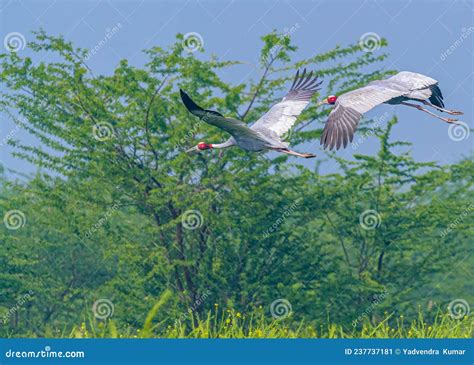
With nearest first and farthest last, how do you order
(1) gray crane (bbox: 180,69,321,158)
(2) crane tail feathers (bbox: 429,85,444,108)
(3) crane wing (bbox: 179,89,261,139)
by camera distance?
(3) crane wing (bbox: 179,89,261,139), (1) gray crane (bbox: 180,69,321,158), (2) crane tail feathers (bbox: 429,85,444,108)

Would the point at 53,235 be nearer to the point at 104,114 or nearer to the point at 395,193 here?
the point at 104,114

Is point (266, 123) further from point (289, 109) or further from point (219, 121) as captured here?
point (219, 121)

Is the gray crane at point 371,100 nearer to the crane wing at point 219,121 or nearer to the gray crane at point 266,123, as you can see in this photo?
the gray crane at point 266,123

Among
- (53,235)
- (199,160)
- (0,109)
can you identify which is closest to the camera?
(199,160)

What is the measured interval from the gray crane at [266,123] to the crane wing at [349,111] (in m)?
0.31

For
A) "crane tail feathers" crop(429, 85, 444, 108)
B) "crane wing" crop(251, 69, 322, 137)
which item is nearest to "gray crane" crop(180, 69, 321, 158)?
"crane wing" crop(251, 69, 322, 137)

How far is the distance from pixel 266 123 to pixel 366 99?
1.73 metres

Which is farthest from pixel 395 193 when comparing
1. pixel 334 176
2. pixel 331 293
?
pixel 331 293

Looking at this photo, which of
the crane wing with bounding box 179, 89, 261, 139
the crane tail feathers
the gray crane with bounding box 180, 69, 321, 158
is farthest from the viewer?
the crane tail feathers

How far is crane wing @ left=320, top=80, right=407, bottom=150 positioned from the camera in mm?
9070

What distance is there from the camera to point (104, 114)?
18312mm

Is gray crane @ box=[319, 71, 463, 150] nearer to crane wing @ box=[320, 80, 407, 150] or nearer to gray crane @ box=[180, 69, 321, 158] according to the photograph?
crane wing @ box=[320, 80, 407, 150]

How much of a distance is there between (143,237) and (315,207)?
3855 mm

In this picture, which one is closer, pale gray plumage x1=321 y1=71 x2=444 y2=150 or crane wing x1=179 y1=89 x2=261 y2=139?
crane wing x1=179 y1=89 x2=261 y2=139
